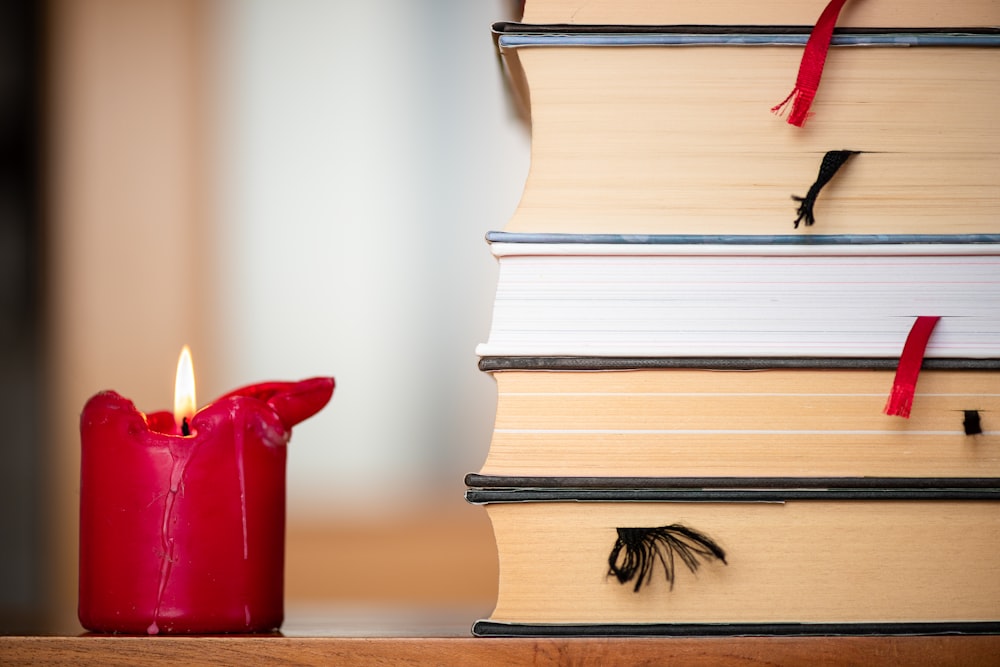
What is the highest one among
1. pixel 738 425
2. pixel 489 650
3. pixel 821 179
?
pixel 821 179

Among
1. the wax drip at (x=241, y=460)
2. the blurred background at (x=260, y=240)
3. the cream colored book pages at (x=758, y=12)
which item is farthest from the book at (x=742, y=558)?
the blurred background at (x=260, y=240)

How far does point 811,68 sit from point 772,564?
23 centimetres

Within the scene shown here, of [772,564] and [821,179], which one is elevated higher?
[821,179]

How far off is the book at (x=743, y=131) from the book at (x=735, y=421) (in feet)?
0.23

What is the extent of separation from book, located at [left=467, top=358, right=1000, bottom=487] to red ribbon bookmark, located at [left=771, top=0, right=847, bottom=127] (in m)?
0.12

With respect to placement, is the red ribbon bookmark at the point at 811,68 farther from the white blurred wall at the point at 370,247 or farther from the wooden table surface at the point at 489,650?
the white blurred wall at the point at 370,247

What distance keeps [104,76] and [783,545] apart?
3.31 ft

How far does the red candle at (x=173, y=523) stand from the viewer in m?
0.50

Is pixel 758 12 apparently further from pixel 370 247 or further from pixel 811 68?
pixel 370 247

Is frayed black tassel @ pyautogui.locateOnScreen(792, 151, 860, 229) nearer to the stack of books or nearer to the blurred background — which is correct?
the stack of books

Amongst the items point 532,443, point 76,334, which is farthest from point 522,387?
point 76,334

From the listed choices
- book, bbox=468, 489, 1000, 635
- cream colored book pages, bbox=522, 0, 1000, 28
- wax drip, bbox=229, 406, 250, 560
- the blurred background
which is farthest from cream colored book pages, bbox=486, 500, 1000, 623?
the blurred background

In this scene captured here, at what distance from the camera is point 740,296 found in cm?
50


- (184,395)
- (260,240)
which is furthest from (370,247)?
(184,395)
